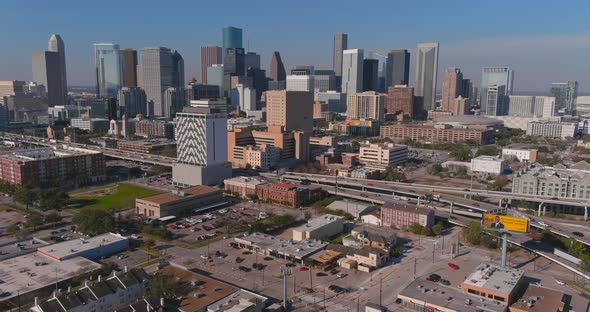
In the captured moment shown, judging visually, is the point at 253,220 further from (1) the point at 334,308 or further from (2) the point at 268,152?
(2) the point at 268,152

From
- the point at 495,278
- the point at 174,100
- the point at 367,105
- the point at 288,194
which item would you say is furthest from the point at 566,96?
the point at 495,278

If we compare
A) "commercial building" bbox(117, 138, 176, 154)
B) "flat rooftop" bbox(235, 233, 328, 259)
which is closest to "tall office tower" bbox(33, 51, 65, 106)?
"commercial building" bbox(117, 138, 176, 154)

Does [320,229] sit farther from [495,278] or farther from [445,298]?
[495,278]

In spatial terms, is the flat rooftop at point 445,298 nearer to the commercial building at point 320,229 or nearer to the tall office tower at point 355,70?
the commercial building at point 320,229

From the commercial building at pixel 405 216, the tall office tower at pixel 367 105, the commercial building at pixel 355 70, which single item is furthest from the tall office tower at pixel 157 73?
the commercial building at pixel 405 216

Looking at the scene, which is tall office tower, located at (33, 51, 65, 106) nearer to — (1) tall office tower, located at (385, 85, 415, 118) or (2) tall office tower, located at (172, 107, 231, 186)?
(1) tall office tower, located at (385, 85, 415, 118)

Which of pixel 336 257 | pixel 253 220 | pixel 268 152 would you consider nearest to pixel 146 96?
pixel 268 152
